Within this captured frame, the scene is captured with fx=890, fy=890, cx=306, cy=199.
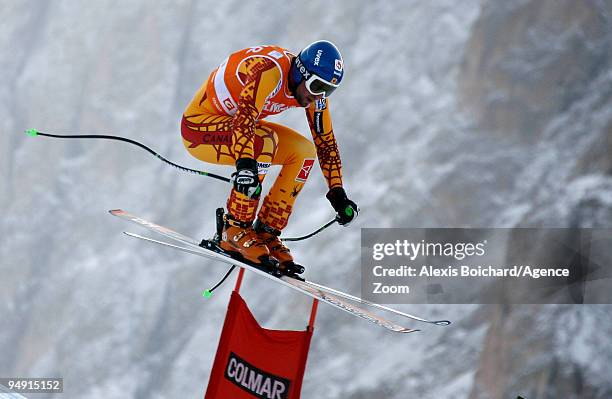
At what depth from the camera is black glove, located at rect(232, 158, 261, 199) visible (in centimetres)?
523

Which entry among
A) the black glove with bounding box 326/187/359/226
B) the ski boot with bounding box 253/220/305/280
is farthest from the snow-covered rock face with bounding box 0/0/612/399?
the ski boot with bounding box 253/220/305/280

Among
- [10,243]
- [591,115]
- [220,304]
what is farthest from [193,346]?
[591,115]

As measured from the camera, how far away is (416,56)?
52.7ft

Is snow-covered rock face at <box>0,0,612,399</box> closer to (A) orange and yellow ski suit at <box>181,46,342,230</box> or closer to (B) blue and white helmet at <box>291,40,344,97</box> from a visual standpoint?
(A) orange and yellow ski suit at <box>181,46,342,230</box>

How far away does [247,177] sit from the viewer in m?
5.23

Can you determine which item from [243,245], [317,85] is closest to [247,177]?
[243,245]

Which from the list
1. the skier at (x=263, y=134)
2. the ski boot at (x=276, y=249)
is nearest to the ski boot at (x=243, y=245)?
the skier at (x=263, y=134)

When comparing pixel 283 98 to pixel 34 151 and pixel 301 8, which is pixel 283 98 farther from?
pixel 34 151

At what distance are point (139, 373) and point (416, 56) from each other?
7882mm

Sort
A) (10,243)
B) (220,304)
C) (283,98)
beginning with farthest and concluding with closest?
(10,243)
(220,304)
(283,98)

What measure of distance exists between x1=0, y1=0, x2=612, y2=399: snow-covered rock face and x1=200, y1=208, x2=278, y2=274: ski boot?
27.0 ft

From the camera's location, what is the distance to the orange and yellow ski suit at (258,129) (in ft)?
17.6

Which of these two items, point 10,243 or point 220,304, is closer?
point 220,304

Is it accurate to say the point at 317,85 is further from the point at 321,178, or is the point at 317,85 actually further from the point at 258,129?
the point at 321,178
